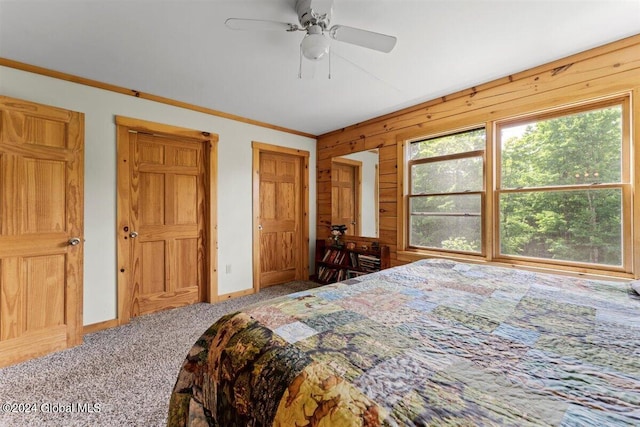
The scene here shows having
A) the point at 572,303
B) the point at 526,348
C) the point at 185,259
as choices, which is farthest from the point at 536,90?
the point at 185,259

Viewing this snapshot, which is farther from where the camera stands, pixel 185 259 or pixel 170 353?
pixel 185 259

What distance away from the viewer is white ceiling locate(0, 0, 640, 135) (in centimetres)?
165

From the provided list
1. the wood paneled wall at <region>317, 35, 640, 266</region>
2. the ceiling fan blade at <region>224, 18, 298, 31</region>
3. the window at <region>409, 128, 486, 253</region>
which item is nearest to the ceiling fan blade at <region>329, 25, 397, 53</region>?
the ceiling fan blade at <region>224, 18, 298, 31</region>

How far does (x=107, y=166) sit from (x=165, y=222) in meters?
0.78

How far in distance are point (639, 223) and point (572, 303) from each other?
1.45m

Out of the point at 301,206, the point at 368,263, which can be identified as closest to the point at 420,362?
the point at 368,263

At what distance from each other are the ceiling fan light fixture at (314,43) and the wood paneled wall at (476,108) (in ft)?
6.22

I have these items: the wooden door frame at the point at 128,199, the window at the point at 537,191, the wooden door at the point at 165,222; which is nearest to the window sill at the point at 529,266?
the window at the point at 537,191

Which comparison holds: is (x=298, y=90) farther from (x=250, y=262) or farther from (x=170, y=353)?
(x=170, y=353)

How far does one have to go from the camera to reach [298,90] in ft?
9.09

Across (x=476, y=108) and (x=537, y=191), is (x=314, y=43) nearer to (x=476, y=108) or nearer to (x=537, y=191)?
(x=476, y=108)

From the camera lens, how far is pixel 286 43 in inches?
77.5

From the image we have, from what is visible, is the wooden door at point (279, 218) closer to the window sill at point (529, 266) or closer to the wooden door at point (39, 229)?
the window sill at point (529, 266)

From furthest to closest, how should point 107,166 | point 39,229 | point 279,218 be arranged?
point 279,218 → point 107,166 → point 39,229
